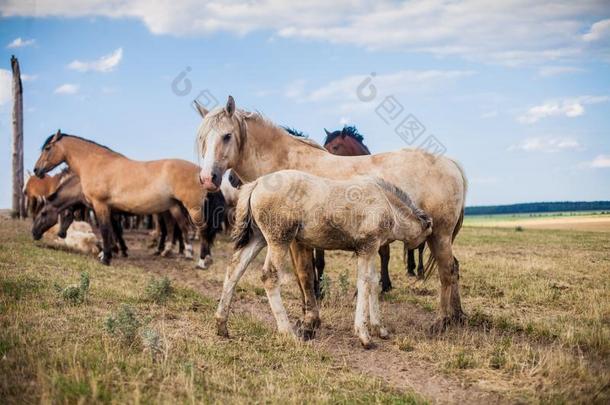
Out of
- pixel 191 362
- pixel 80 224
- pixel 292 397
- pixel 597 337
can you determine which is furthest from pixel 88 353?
pixel 80 224

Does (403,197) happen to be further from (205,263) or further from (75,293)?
(205,263)

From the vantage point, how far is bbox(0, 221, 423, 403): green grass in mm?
3883

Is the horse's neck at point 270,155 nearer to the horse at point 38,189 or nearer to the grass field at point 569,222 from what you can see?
the grass field at point 569,222

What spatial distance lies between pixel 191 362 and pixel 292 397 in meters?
1.11

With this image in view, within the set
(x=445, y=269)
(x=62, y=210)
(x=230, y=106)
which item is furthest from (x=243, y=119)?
(x=62, y=210)

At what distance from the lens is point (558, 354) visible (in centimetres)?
518

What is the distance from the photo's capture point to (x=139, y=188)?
13.0 metres

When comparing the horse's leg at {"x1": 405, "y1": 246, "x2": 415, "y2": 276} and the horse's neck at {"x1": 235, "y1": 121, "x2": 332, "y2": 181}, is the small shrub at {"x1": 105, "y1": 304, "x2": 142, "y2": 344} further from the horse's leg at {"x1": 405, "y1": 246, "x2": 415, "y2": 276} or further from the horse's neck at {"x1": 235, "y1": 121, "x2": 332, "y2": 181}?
the horse's leg at {"x1": 405, "y1": 246, "x2": 415, "y2": 276}

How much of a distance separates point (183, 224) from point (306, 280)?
7.80 m

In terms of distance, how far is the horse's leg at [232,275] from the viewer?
19.3ft

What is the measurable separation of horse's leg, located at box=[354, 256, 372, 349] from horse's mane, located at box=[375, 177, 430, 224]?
81 centimetres

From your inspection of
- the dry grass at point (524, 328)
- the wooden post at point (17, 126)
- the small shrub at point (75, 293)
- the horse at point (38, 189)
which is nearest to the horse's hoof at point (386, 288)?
the dry grass at point (524, 328)

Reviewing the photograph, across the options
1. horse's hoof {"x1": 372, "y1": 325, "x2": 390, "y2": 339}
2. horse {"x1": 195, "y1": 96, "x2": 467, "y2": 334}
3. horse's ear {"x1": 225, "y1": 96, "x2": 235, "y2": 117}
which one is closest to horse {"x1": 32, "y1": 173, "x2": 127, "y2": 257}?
horse {"x1": 195, "y1": 96, "x2": 467, "y2": 334}

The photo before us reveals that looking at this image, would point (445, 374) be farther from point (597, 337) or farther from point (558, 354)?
point (597, 337)
